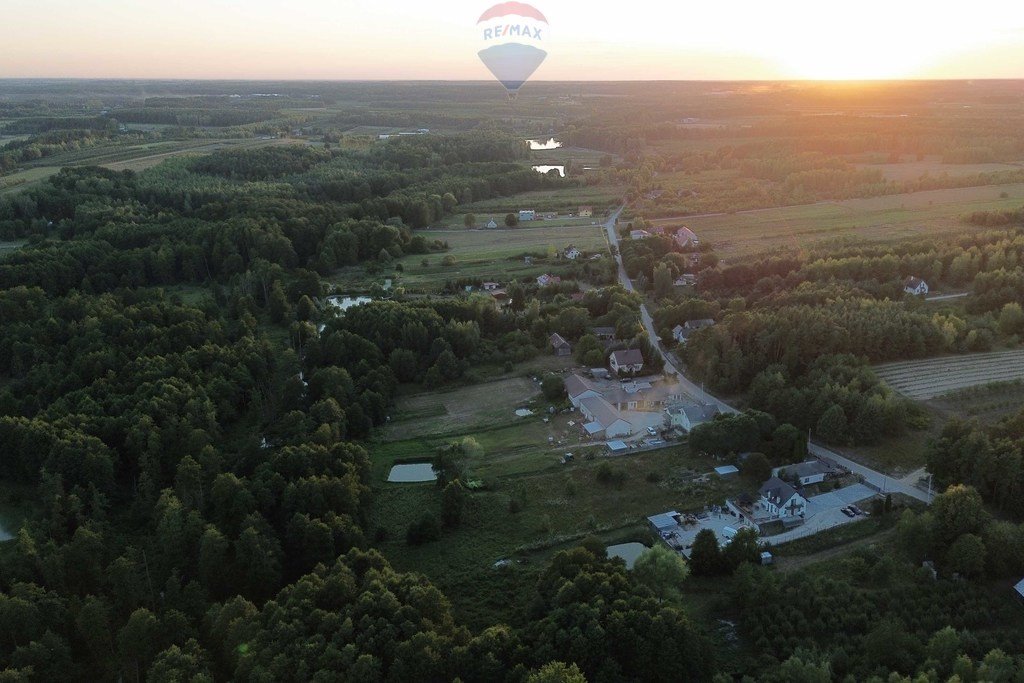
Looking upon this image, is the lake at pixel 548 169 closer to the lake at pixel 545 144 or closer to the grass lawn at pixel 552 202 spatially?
the grass lawn at pixel 552 202

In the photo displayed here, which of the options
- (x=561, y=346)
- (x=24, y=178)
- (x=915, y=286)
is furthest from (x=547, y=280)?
(x=24, y=178)

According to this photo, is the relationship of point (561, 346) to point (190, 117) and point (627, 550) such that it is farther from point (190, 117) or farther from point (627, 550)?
point (190, 117)

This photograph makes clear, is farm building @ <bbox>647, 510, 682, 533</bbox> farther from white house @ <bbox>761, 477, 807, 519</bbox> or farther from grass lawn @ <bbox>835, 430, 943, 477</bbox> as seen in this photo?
grass lawn @ <bbox>835, 430, 943, 477</bbox>

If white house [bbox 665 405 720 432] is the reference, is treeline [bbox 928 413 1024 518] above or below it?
above

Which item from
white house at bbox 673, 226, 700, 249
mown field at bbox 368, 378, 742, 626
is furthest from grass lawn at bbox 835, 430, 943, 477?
white house at bbox 673, 226, 700, 249

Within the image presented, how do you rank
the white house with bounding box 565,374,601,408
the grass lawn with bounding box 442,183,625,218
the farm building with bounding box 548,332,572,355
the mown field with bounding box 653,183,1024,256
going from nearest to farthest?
the white house with bounding box 565,374,601,408 → the farm building with bounding box 548,332,572,355 → the mown field with bounding box 653,183,1024,256 → the grass lawn with bounding box 442,183,625,218

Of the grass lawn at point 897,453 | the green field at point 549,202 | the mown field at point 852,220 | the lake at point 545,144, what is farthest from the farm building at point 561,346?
the lake at point 545,144
